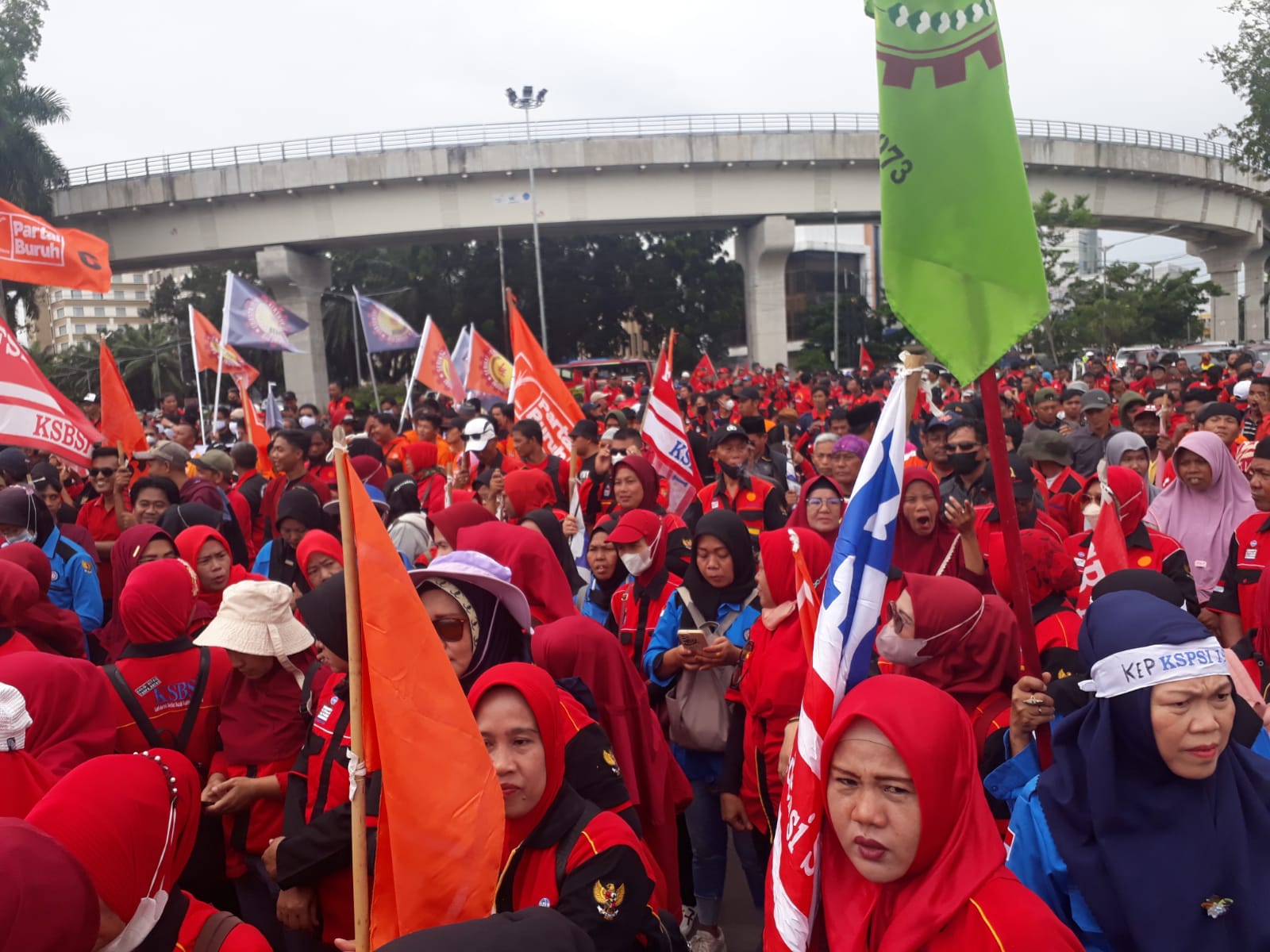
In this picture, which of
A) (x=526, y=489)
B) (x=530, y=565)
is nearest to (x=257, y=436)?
(x=526, y=489)

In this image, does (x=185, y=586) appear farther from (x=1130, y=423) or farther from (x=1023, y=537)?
(x=1130, y=423)

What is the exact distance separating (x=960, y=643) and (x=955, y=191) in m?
1.35

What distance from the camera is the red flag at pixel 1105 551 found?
3824 millimetres

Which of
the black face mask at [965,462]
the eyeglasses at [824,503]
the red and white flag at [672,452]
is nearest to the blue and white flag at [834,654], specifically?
the eyeglasses at [824,503]

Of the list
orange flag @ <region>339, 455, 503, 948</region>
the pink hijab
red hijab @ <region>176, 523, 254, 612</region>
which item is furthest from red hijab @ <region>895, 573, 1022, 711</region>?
red hijab @ <region>176, 523, 254, 612</region>

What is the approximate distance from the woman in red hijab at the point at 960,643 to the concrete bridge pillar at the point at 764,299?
33686mm

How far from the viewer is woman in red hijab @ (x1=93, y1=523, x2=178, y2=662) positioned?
5.06m

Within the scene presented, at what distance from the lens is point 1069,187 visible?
3778 cm

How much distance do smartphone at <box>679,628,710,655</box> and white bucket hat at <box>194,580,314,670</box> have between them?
4.46 feet

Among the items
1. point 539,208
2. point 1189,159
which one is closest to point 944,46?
point 539,208

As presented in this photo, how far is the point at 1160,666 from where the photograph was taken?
7.30ft

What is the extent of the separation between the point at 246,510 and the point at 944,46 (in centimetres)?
604

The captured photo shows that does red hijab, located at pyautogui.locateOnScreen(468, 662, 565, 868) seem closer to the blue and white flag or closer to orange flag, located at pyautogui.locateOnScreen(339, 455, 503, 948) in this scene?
orange flag, located at pyautogui.locateOnScreen(339, 455, 503, 948)

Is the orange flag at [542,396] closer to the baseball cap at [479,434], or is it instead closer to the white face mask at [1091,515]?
the baseball cap at [479,434]
